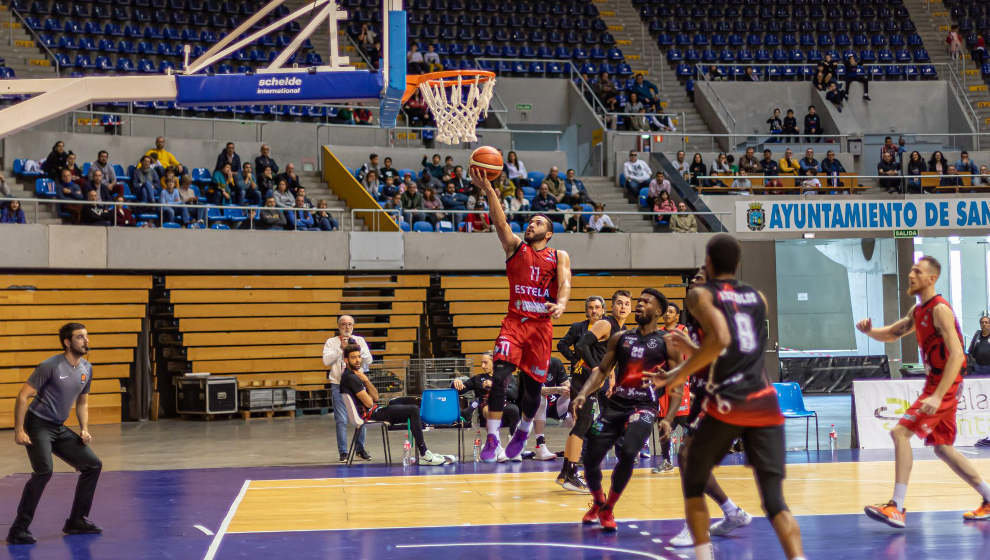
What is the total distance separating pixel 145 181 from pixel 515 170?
805 centimetres

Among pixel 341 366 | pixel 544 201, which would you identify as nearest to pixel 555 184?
pixel 544 201

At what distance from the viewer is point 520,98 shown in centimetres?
2709

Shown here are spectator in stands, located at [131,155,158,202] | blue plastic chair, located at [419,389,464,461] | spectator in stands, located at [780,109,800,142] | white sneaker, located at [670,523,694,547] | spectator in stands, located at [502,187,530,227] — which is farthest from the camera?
spectator in stands, located at [780,109,800,142]

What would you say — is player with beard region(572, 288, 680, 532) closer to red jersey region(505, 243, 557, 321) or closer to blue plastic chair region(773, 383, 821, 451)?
red jersey region(505, 243, 557, 321)

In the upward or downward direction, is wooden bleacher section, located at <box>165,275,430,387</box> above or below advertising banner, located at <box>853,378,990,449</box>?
above

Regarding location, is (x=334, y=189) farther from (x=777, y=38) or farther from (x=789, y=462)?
(x=777, y=38)

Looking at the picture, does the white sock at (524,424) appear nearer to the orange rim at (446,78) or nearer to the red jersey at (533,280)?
the red jersey at (533,280)

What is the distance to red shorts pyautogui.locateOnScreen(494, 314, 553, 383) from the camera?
786 centimetres

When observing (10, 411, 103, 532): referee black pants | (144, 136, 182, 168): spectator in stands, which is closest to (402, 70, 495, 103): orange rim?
(10, 411, 103, 532): referee black pants

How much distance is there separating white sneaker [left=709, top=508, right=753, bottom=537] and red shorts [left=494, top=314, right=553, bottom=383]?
172cm

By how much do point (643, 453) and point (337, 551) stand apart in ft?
22.1

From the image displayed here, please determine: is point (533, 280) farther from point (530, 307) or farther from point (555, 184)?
point (555, 184)

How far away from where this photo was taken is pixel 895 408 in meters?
13.0

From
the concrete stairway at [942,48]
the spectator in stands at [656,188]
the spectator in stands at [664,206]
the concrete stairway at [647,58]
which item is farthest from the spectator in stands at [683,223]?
the concrete stairway at [942,48]
